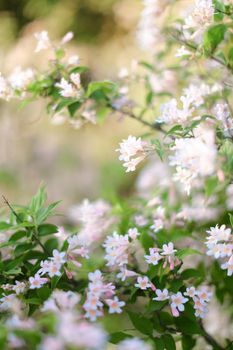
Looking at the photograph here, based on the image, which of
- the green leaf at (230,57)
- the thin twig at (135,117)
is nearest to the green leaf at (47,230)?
the thin twig at (135,117)

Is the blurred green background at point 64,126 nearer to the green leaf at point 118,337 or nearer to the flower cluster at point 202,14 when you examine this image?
the flower cluster at point 202,14

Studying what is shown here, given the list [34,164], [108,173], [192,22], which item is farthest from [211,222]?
[34,164]

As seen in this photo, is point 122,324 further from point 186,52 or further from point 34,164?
point 34,164

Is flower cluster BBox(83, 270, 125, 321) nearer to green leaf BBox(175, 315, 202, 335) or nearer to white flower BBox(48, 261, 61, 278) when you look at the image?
white flower BBox(48, 261, 61, 278)

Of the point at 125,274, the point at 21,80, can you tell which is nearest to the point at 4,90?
the point at 21,80

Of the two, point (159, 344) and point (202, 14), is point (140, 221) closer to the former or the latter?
point (159, 344)

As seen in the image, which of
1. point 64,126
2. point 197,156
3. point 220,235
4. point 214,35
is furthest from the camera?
point 64,126
